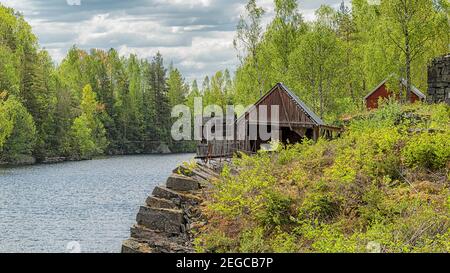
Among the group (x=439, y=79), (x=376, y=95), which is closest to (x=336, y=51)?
(x=376, y=95)

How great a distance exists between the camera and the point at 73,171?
72.2m

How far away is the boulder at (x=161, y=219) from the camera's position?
1547 cm

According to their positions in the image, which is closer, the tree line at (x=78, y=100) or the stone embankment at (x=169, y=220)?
the stone embankment at (x=169, y=220)

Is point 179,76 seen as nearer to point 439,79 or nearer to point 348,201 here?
point 439,79

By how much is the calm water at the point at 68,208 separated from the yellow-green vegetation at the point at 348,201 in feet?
40.7

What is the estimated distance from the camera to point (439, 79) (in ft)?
84.7

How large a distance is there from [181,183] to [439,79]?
13.3 m

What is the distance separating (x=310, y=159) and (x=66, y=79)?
336 feet

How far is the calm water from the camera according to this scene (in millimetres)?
28828

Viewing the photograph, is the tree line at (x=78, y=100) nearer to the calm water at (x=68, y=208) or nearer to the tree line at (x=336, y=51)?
the calm water at (x=68, y=208)

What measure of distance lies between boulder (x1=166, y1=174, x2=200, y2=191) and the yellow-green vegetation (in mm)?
852

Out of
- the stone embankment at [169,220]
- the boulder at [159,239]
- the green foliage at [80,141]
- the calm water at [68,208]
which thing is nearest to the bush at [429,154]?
the stone embankment at [169,220]
